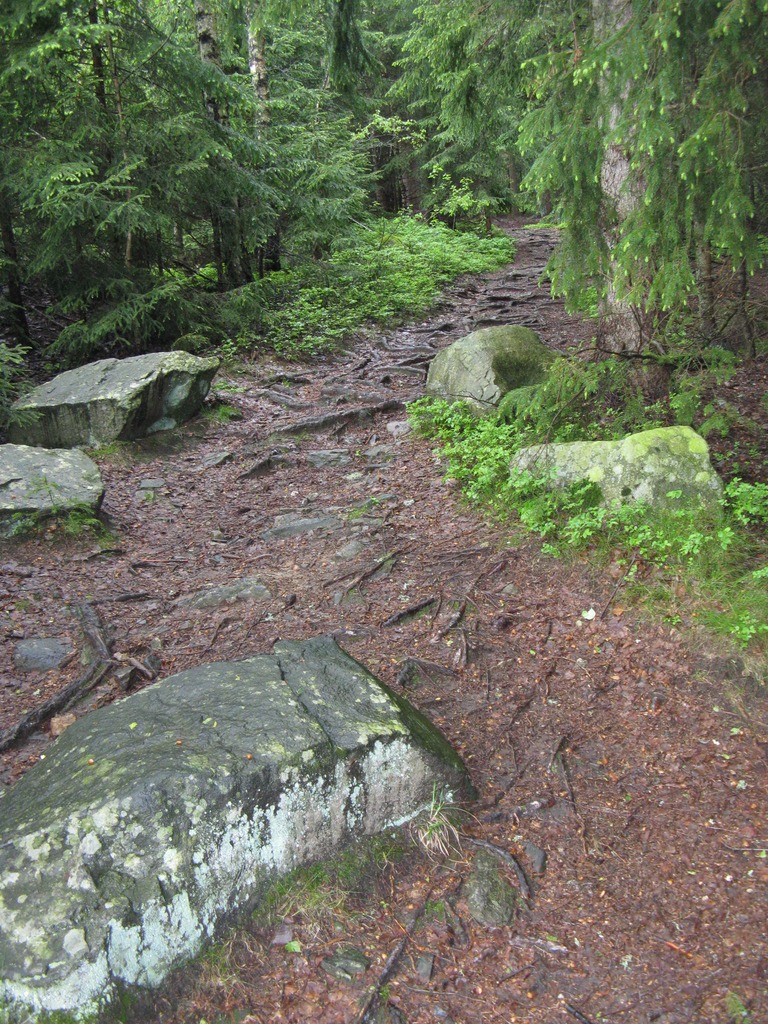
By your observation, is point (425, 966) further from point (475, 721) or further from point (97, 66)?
point (97, 66)

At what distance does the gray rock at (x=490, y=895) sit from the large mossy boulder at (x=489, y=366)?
5.73 metres

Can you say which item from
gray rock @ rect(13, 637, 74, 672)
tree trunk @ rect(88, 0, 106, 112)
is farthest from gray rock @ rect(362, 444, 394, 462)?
tree trunk @ rect(88, 0, 106, 112)

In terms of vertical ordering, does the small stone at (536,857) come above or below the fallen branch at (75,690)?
below

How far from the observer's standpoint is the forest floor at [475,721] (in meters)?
→ 2.93

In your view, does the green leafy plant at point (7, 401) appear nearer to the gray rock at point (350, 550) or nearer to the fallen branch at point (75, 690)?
the fallen branch at point (75, 690)

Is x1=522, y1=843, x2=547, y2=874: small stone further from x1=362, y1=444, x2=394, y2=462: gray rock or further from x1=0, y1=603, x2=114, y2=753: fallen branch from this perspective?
x1=362, y1=444, x2=394, y2=462: gray rock

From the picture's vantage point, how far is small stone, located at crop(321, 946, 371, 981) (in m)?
2.99

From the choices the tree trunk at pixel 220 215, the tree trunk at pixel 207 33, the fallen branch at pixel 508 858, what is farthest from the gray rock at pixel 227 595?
the tree trunk at pixel 207 33

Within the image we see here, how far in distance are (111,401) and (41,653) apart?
4661mm

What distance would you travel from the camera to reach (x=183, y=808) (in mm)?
3021

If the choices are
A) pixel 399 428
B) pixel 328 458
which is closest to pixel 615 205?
pixel 399 428

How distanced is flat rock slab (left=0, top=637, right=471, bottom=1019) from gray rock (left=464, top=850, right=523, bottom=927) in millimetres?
390

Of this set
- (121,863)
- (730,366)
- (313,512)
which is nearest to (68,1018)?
(121,863)

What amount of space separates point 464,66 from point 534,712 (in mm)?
6785
